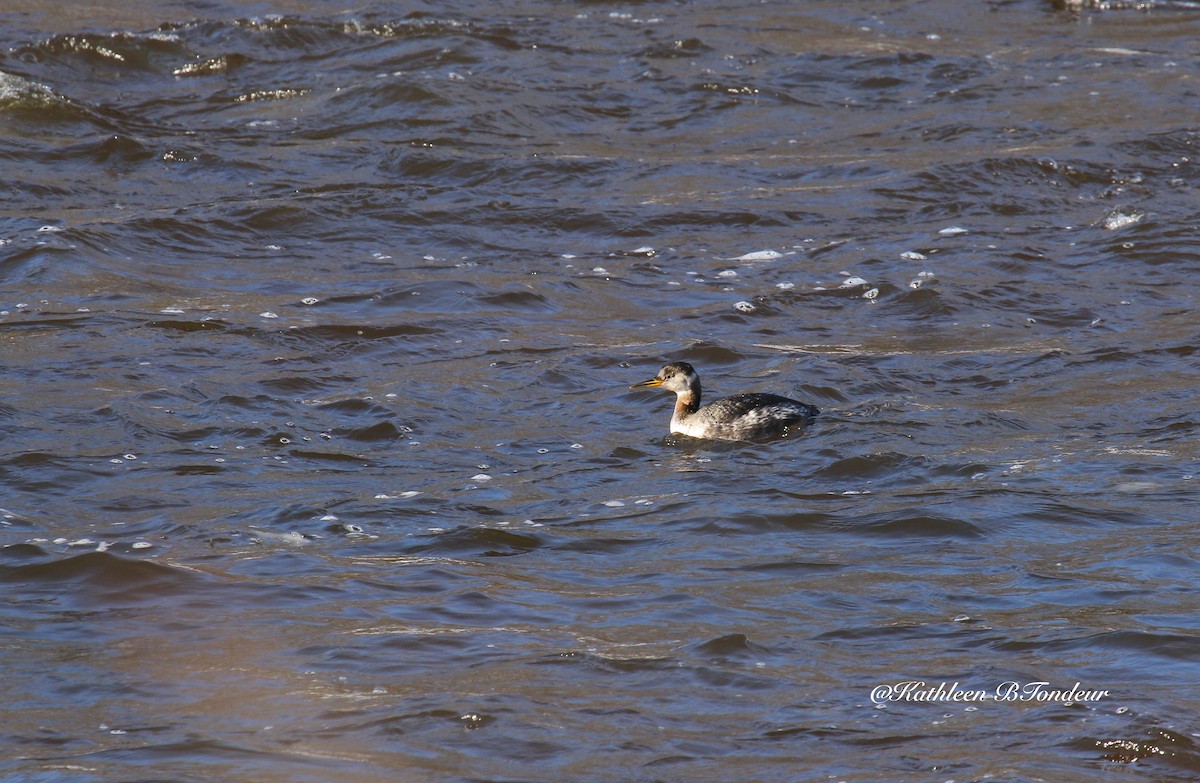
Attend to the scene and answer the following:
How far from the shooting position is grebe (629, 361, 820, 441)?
35.0 feet

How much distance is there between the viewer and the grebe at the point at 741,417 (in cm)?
1068

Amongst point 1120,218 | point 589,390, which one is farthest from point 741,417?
point 1120,218

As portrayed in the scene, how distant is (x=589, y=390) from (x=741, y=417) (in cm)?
138

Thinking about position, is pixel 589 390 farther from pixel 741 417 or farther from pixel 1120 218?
pixel 1120 218

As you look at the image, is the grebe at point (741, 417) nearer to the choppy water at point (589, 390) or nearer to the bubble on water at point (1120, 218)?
the choppy water at point (589, 390)

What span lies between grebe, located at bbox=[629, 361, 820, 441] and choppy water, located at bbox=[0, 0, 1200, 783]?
7.1 inches

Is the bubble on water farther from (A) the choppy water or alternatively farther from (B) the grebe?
(B) the grebe

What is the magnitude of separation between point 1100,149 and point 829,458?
29.5 feet

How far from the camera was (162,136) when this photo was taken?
1756 centimetres

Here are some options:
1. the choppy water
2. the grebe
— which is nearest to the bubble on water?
the choppy water

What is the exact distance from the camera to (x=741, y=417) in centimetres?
1077

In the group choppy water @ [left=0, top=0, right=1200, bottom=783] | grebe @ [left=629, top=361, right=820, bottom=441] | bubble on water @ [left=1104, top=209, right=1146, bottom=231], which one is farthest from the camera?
bubble on water @ [left=1104, top=209, right=1146, bottom=231]

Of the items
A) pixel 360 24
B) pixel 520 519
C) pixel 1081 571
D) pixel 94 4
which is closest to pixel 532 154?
pixel 360 24

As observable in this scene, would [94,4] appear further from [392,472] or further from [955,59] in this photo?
[392,472]
